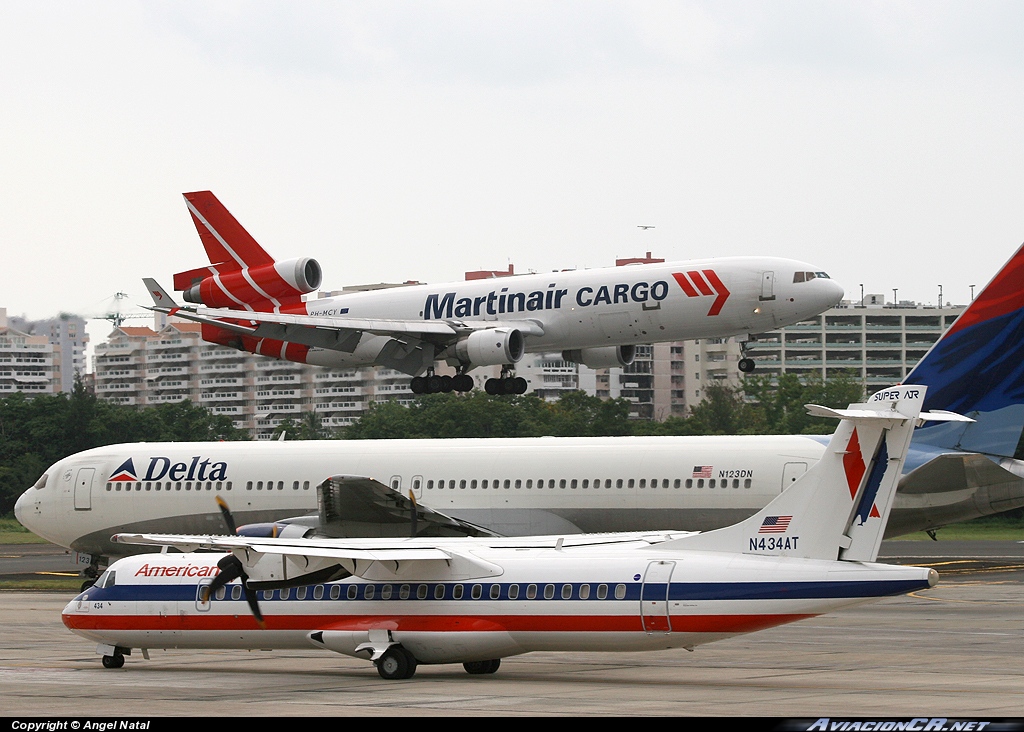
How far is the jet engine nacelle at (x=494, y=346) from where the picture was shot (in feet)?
147

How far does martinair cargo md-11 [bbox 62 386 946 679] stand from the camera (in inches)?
893

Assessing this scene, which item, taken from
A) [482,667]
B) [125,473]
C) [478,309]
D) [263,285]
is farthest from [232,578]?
[263,285]

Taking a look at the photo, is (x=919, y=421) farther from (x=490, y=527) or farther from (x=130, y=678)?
(x=490, y=527)

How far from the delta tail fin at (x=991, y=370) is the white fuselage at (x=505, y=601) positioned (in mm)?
12516

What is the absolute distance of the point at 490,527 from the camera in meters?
39.8

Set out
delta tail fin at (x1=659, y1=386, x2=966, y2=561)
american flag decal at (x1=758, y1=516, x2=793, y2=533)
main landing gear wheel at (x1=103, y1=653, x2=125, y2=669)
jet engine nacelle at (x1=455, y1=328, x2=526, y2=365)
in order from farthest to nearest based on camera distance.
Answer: jet engine nacelle at (x1=455, y1=328, x2=526, y2=365)
main landing gear wheel at (x1=103, y1=653, x2=125, y2=669)
american flag decal at (x1=758, y1=516, x2=793, y2=533)
delta tail fin at (x1=659, y1=386, x2=966, y2=561)

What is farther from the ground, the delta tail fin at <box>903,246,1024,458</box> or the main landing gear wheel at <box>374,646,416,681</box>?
the delta tail fin at <box>903,246,1024,458</box>

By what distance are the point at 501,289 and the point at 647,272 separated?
5.19m

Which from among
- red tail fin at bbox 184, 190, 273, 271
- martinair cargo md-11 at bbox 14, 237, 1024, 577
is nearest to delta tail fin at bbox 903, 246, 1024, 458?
martinair cargo md-11 at bbox 14, 237, 1024, 577

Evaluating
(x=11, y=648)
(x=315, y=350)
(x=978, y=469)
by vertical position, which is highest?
(x=315, y=350)

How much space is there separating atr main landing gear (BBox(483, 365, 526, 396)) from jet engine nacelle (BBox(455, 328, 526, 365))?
260 centimetres

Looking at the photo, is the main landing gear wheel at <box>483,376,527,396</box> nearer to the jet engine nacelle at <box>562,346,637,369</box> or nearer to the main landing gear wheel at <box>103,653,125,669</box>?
the jet engine nacelle at <box>562,346,637,369</box>

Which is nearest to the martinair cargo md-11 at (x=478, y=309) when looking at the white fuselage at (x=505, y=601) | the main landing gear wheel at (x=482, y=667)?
the white fuselage at (x=505, y=601)
